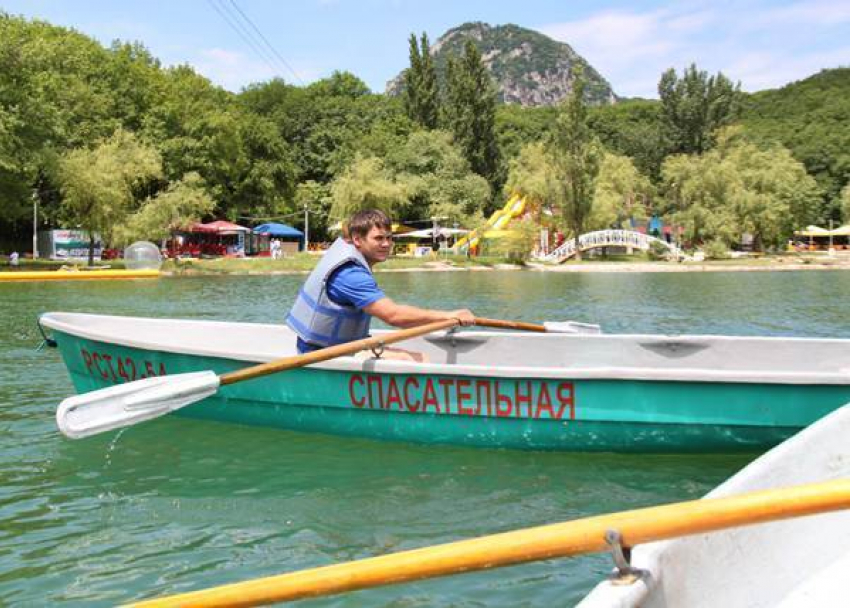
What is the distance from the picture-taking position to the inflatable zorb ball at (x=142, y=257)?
3762cm

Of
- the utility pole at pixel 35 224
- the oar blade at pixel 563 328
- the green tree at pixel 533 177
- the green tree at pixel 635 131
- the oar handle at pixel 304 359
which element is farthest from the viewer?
the green tree at pixel 635 131

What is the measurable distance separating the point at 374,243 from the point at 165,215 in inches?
1456

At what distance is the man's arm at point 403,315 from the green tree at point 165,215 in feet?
115

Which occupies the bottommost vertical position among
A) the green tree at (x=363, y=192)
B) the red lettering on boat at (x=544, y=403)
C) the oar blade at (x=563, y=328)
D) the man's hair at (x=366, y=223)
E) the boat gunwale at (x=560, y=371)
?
the red lettering on boat at (x=544, y=403)

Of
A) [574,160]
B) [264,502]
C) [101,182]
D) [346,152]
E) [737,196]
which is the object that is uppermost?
[346,152]

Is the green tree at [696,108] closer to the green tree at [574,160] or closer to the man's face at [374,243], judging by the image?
the green tree at [574,160]

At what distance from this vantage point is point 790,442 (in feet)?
12.6

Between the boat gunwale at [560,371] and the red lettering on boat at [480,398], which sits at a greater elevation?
the boat gunwale at [560,371]

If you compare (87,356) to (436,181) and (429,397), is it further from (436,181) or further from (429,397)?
(436,181)

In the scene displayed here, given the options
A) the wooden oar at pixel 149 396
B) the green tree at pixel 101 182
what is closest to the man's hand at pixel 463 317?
the wooden oar at pixel 149 396

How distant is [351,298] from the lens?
22.2 feet

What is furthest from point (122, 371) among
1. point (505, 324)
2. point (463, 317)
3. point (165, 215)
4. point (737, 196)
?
point (737, 196)

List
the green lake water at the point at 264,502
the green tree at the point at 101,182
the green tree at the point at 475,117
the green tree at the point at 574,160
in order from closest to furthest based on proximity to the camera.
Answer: the green lake water at the point at 264,502, the green tree at the point at 101,182, the green tree at the point at 574,160, the green tree at the point at 475,117

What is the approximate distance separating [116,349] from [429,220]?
51.9 meters
